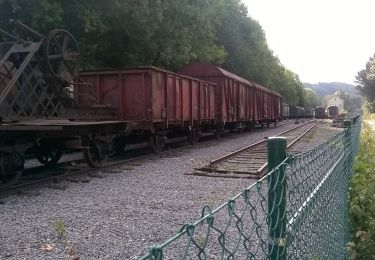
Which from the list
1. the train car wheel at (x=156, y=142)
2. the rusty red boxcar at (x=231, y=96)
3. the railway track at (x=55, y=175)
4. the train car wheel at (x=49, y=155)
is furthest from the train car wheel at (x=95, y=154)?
the rusty red boxcar at (x=231, y=96)

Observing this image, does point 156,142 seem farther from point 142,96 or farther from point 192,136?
point 192,136

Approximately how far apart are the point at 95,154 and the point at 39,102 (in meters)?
2.26

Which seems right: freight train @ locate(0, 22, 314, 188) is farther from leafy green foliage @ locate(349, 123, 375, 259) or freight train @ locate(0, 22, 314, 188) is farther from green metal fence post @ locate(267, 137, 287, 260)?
green metal fence post @ locate(267, 137, 287, 260)

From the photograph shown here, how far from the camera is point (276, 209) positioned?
2.47 meters

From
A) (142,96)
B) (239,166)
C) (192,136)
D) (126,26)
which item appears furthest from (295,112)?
(239,166)

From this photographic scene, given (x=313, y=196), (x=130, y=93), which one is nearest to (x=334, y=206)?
(x=313, y=196)

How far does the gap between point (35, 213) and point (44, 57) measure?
188 inches

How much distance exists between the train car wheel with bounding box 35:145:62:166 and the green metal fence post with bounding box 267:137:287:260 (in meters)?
9.75

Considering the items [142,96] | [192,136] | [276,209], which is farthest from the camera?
[192,136]

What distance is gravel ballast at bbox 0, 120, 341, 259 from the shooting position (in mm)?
5464

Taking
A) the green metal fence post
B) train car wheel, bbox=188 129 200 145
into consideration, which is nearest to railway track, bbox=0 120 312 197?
train car wheel, bbox=188 129 200 145

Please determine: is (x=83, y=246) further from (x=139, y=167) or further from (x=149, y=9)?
(x=149, y=9)

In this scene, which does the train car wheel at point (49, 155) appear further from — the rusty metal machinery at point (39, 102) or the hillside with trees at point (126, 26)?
the hillside with trees at point (126, 26)

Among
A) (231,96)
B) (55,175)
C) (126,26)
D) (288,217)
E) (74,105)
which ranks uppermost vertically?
(126,26)
